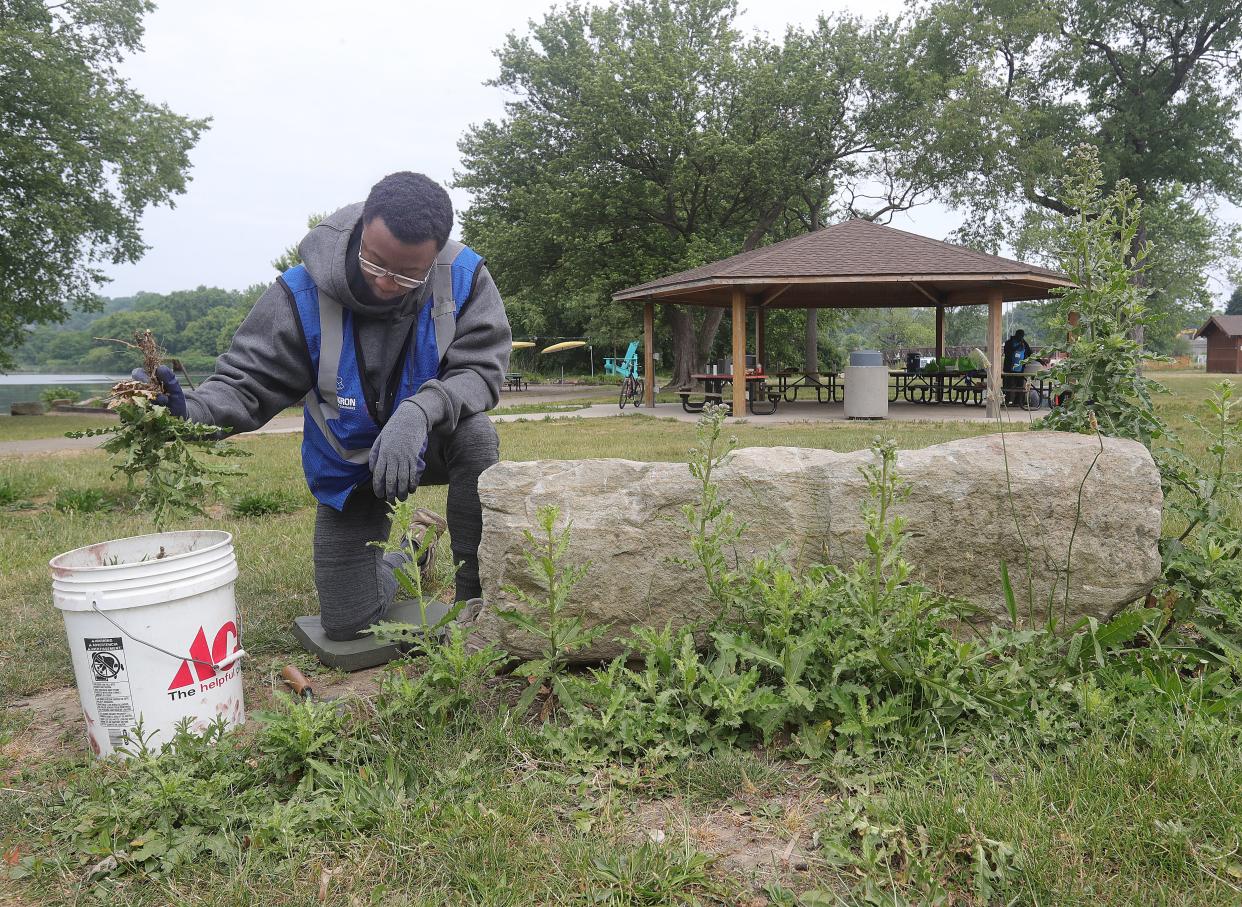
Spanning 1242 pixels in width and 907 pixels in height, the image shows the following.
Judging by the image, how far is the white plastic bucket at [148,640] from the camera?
2082mm

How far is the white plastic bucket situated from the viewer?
82.0 inches

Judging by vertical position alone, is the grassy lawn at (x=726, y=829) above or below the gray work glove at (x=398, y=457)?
below

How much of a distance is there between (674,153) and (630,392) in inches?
382

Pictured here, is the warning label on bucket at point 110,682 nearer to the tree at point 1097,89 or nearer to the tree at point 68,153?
the tree at point 68,153

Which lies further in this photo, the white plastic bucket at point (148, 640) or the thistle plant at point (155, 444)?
the thistle plant at point (155, 444)

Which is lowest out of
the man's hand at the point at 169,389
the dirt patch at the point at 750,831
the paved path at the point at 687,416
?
the paved path at the point at 687,416

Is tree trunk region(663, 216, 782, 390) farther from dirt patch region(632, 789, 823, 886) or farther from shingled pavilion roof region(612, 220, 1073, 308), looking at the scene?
dirt patch region(632, 789, 823, 886)

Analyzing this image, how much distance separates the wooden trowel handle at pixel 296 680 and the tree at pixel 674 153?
22.4 metres

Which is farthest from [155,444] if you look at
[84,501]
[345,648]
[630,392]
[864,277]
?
[630,392]

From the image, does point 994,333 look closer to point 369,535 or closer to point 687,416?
point 687,416

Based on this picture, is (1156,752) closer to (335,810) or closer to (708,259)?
(335,810)

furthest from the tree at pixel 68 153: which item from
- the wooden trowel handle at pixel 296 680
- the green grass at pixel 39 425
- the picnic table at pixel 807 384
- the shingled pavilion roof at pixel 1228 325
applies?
the shingled pavilion roof at pixel 1228 325

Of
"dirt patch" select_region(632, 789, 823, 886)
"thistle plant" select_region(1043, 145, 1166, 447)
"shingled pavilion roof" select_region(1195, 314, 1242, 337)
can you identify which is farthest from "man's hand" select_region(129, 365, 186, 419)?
"shingled pavilion roof" select_region(1195, 314, 1242, 337)

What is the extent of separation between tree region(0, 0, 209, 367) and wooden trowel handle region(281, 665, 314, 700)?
19.8 metres
